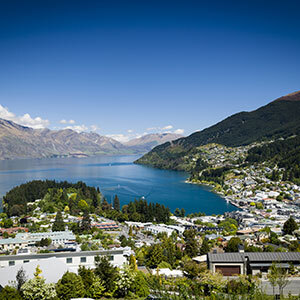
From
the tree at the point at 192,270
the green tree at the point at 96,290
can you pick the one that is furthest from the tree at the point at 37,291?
the tree at the point at 192,270

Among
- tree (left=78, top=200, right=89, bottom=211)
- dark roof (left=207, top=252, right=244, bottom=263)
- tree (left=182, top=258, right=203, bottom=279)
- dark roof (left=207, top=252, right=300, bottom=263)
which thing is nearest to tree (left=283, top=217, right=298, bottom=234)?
dark roof (left=207, top=252, right=300, bottom=263)

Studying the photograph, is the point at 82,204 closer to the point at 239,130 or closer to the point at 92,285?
the point at 92,285

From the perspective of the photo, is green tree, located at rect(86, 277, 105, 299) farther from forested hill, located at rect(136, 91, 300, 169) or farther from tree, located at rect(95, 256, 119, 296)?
forested hill, located at rect(136, 91, 300, 169)

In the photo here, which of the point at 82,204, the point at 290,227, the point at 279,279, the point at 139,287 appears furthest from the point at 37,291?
the point at 82,204

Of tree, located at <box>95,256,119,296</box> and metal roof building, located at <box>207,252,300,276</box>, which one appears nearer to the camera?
tree, located at <box>95,256,119,296</box>

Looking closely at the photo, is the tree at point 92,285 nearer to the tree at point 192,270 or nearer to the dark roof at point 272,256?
the tree at point 192,270
